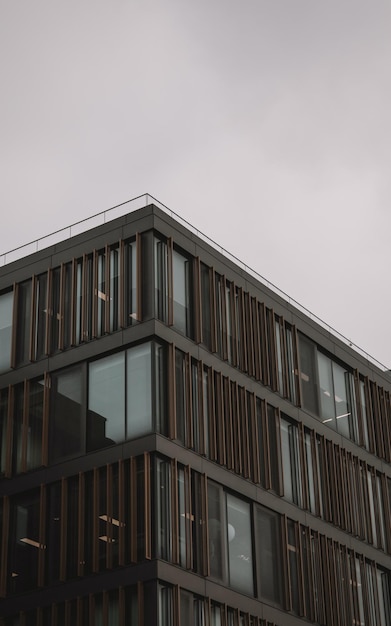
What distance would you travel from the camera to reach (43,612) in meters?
43.9

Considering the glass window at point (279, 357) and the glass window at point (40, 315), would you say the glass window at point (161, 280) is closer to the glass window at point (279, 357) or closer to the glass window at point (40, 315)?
the glass window at point (40, 315)

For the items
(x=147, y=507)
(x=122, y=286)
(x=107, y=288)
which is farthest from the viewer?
(x=107, y=288)

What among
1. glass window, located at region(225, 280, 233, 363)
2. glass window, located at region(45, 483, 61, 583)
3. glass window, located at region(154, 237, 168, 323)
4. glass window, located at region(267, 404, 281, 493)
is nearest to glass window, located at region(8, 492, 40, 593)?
glass window, located at region(45, 483, 61, 583)

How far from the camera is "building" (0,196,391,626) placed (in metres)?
43.2

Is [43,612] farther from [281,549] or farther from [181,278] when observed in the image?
[181,278]

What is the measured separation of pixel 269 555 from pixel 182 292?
10801mm

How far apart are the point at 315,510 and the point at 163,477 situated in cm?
1054

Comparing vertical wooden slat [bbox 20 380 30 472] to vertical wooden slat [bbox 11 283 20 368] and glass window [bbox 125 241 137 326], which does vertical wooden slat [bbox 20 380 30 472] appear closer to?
vertical wooden slat [bbox 11 283 20 368]

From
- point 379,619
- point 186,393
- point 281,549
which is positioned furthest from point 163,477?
point 379,619

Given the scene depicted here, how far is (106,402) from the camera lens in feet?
150

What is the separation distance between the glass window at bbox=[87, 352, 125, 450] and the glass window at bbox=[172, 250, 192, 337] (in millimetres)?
2781

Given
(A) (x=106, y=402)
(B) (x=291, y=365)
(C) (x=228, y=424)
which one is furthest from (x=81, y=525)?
(B) (x=291, y=365)

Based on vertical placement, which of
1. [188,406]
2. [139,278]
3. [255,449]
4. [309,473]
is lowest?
[255,449]

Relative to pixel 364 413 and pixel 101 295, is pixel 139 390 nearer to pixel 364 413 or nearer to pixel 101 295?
pixel 101 295
